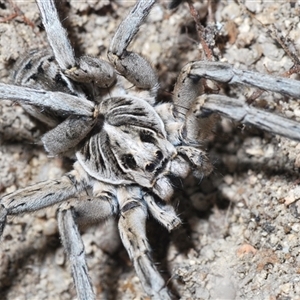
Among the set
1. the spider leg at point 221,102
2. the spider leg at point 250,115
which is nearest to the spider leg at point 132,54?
the spider leg at point 221,102

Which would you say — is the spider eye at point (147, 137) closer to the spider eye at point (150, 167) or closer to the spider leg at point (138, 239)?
the spider eye at point (150, 167)

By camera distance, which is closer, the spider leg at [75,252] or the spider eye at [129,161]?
the spider leg at [75,252]

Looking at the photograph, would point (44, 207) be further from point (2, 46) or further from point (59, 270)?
point (2, 46)

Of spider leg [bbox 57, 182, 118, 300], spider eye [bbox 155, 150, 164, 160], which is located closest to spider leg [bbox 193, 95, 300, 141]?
spider eye [bbox 155, 150, 164, 160]

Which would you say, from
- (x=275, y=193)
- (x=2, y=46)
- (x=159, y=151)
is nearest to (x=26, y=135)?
(x=2, y=46)

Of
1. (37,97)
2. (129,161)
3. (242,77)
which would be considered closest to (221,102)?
(242,77)

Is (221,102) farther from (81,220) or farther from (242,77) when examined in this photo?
(81,220)
